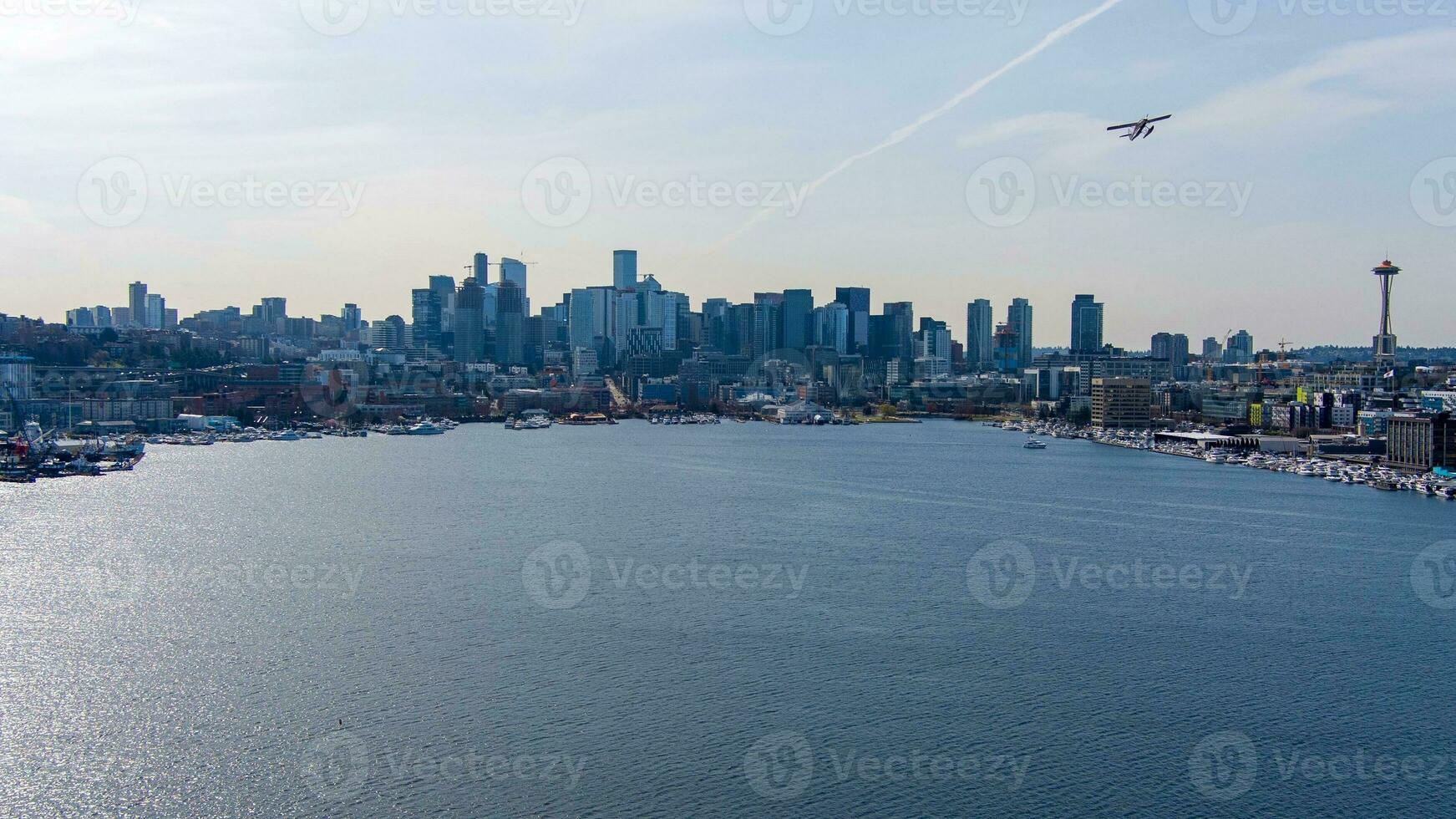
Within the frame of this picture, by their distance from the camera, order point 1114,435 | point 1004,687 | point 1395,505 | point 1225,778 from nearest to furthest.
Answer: point 1225,778 < point 1004,687 < point 1395,505 < point 1114,435

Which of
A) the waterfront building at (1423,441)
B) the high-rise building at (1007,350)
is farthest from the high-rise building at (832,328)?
the waterfront building at (1423,441)

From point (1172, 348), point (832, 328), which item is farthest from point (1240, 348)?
point (832, 328)

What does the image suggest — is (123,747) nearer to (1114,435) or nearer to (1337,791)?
(1337,791)

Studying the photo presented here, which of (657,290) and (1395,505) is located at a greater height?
(657,290)

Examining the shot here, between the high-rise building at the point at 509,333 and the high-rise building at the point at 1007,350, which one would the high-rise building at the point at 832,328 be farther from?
the high-rise building at the point at 509,333

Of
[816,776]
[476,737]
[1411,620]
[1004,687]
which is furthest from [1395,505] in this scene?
[476,737]

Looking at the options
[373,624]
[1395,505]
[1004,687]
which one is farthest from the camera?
[1395,505]

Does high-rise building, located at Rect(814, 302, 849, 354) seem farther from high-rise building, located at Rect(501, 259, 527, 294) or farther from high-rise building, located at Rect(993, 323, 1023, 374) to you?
high-rise building, located at Rect(501, 259, 527, 294)

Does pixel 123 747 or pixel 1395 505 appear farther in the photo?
pixel 1395 505
